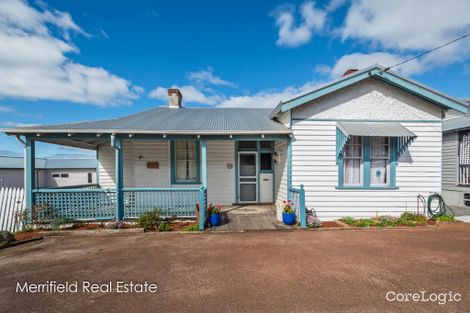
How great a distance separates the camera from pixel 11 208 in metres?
6.36

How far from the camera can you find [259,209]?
8211 mm

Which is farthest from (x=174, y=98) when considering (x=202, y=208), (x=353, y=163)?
(x=353, y=163)

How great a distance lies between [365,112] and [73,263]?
29.5 feet

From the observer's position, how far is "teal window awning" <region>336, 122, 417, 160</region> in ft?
21.2

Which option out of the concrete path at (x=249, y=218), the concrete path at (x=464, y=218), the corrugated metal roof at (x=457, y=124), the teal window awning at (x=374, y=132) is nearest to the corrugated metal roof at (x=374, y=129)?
the teal window awning at (x=374, y=132)

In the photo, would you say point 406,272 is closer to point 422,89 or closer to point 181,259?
point 181,259

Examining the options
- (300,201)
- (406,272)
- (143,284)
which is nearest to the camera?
(143,284)

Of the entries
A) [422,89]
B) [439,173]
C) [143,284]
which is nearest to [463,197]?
[439,173]

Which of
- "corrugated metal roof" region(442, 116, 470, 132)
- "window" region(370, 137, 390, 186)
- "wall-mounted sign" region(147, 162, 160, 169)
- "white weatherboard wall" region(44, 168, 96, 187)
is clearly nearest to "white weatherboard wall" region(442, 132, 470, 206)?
"corrugated metal roof" region(442, 116, 470, 132)

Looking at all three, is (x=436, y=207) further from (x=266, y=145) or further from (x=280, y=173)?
(x=266, y=145)

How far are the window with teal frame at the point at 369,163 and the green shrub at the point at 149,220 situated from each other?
622 cm

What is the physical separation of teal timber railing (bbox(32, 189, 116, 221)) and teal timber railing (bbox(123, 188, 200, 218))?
0.57 metres

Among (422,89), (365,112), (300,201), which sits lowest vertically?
(300,201)

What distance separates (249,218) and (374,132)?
16.0ft
